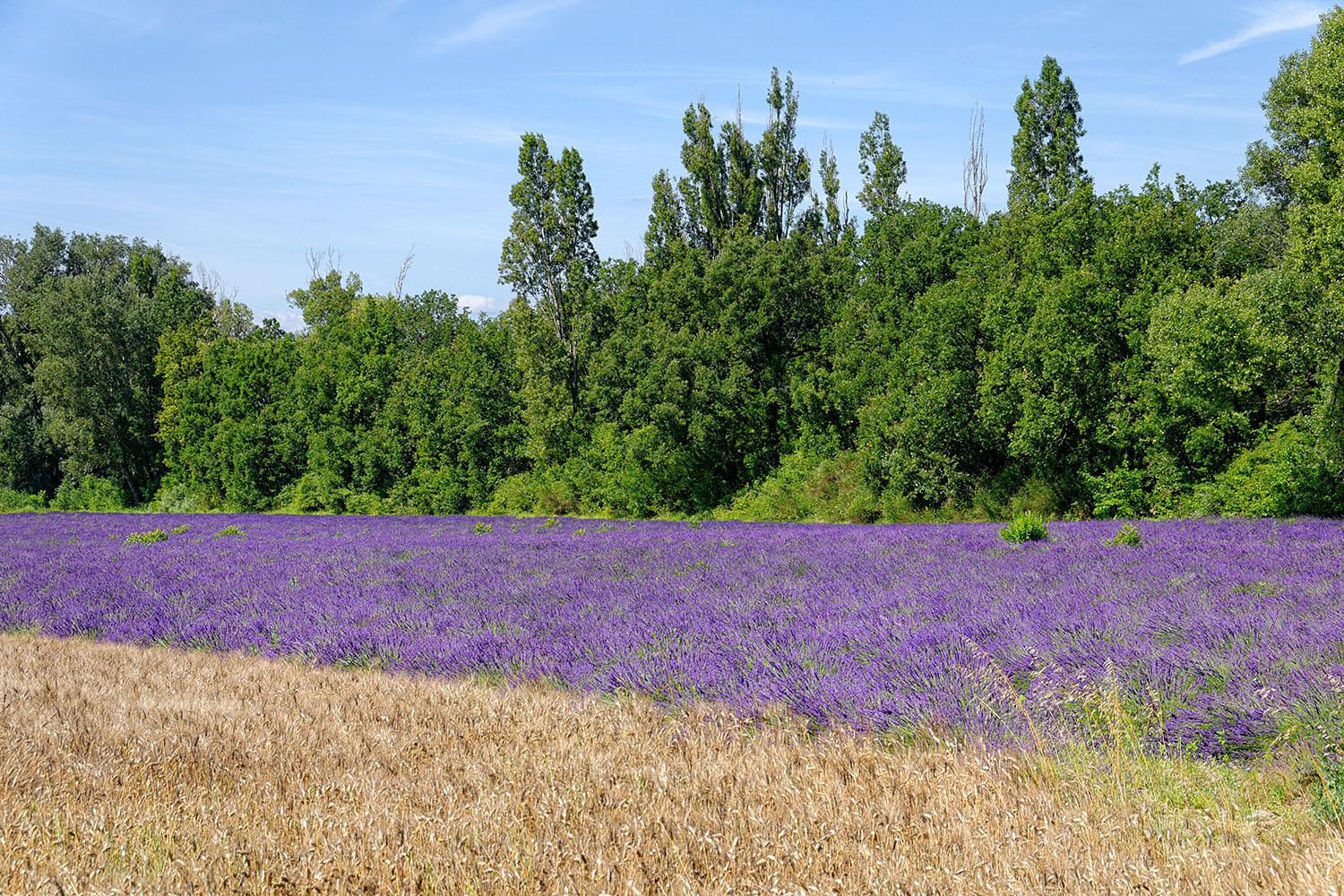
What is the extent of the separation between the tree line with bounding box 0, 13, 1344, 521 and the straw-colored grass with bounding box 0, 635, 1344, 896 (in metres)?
15.1

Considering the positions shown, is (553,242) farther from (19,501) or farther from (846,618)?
(19,501)

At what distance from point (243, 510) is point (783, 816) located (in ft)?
142

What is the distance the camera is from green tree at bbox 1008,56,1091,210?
2969cm

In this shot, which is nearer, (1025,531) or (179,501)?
(1025,531)

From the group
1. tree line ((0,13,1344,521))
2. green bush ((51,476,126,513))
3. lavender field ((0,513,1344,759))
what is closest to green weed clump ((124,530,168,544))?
lavender field ((0,513,1344,759))

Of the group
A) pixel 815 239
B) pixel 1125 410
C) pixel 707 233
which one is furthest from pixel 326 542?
pixel 815 239

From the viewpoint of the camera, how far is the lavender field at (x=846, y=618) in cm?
391

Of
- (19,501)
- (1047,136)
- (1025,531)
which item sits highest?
(1047,136)

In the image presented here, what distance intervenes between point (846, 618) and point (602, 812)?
371 cm

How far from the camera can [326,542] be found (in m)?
16.0

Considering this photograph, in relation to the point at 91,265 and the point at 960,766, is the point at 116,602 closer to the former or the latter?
the point at 960,766

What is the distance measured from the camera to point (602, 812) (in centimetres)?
293

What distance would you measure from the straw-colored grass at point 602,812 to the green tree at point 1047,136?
29.9m

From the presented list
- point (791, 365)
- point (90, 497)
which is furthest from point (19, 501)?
point (791, 365)
